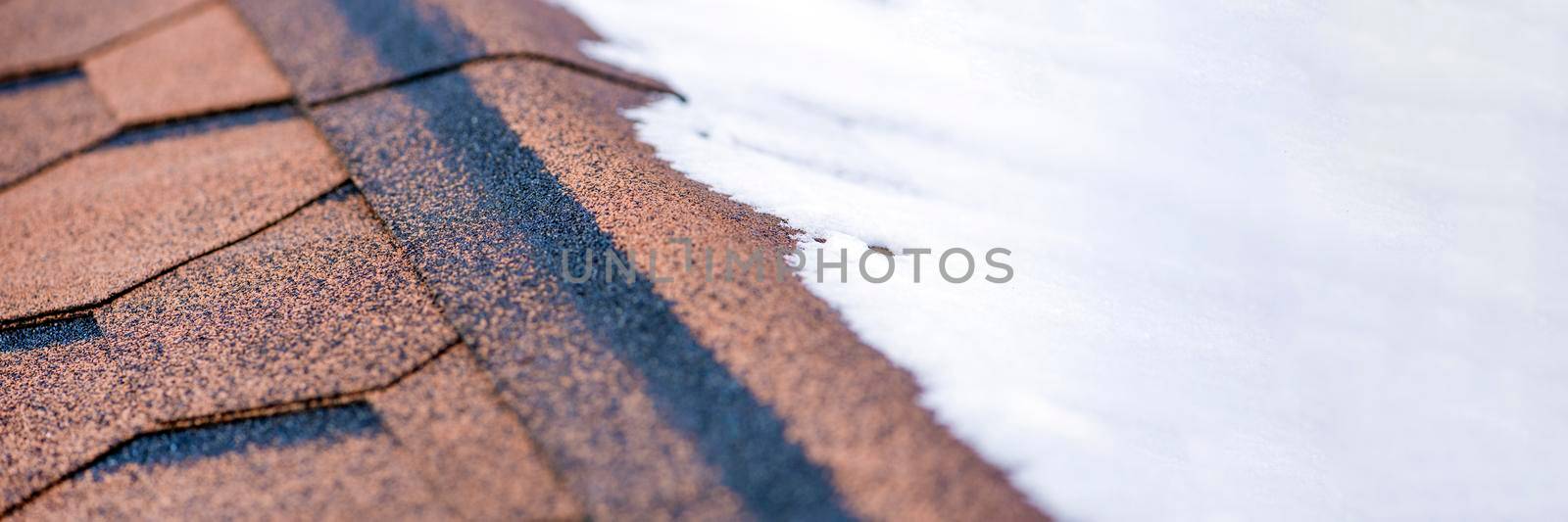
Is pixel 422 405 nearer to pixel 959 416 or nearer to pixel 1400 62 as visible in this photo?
pixel 959 416

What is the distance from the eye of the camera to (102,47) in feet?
5.87

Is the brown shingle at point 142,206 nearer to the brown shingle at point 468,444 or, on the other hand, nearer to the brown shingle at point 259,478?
the brown shingle at point 259,478

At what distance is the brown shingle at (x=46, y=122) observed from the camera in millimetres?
1518

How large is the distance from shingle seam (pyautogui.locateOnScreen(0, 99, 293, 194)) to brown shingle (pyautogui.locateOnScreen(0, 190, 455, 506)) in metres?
0.42

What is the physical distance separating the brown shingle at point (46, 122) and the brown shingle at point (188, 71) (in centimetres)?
4

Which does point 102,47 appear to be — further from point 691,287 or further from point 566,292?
point 691,287

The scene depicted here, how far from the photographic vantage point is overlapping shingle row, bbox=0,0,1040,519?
0.76m

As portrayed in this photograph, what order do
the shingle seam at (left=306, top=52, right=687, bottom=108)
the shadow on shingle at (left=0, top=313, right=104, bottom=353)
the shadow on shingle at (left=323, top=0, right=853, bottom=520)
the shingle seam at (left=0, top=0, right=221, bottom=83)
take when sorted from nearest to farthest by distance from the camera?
the shadow on shingle at (left=323, top=0, right=853, bottom=520) < the shadow on shingle at (left=0, top=313, right=104, bottom=353) < the shingle seam at (left=306, top=52, right=687, bottom=108) < the shingle seam at (left=0, top=0, right=221, bottom=83)

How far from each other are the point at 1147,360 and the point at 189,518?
3.16ft

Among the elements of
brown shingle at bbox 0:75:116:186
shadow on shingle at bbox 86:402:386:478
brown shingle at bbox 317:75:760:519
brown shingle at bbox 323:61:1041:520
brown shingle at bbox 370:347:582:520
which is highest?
brown shingle at bbox 323:61:1041:520

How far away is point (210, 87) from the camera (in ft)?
5.09

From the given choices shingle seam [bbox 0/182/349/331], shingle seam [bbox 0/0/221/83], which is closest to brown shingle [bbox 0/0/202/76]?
shingle seam [bbox 0/0/221/83]

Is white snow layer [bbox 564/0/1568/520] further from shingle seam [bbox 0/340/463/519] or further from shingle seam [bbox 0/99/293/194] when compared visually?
shingle seam [bbox 0/99/293/194]

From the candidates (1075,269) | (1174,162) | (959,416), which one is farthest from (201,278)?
(1174,162)
